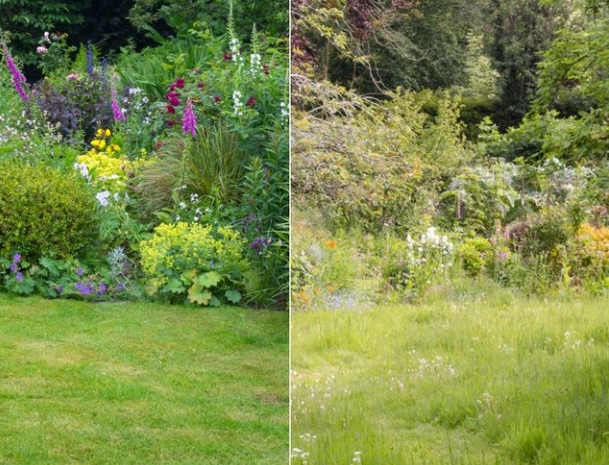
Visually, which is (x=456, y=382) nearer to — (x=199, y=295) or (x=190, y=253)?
(x=199, y=295)

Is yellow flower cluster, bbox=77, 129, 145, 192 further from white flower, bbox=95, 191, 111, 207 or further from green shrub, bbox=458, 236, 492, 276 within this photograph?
green shrub, bbox=458, 236, 492, 276

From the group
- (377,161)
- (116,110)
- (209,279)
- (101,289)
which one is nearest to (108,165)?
(116,110)

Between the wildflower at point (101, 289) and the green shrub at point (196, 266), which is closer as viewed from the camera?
the green shrub at point (196, 266)

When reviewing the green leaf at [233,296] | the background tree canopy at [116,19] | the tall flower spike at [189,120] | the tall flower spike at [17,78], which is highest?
the background tree canopy at [116,19]

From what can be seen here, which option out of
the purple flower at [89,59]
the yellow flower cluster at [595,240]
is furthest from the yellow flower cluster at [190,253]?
the yellow flower cluster at [595,240]

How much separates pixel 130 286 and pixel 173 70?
2.59 metres

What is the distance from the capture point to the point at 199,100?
20.3 feet

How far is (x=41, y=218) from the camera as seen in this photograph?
5.51 m

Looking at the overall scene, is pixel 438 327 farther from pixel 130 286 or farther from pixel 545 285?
pixel 130 286

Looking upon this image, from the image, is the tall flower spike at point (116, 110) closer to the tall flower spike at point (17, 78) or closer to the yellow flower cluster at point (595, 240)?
the tall flower spike at point (17, 78)

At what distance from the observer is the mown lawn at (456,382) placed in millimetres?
2984

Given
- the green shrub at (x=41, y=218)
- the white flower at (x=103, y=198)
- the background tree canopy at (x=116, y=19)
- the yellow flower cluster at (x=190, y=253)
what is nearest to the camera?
the yellow flower cluster at (x=190, y=253)

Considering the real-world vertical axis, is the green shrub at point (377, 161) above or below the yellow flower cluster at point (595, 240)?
above

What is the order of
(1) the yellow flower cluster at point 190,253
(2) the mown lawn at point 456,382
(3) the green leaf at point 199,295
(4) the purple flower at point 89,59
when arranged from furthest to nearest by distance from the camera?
1. (4) the purple flower at point 89,59
2. (1) the yellow flower cluster at point 190,253
3. (3) the green leaf at point 199,295
4. (2) the mown lawn at point 456,382
